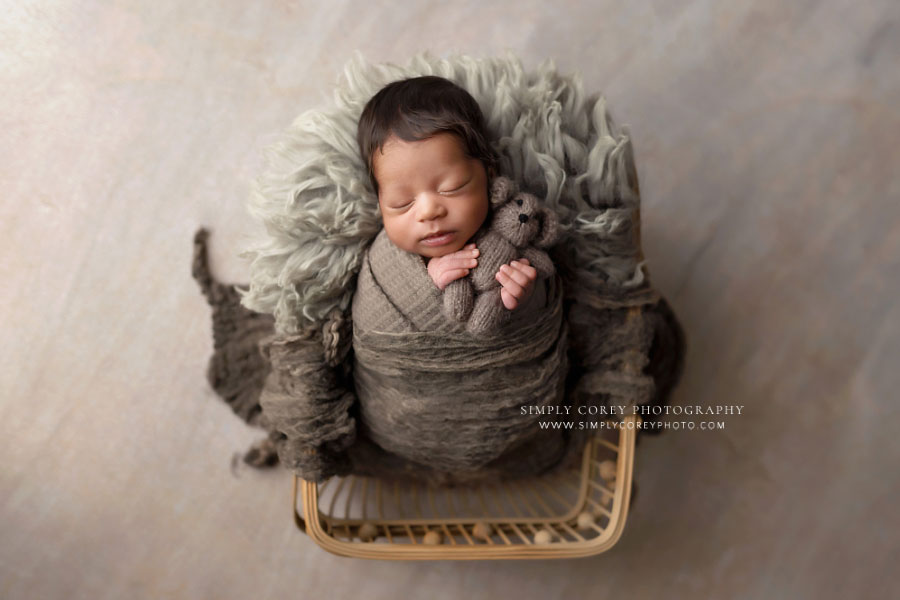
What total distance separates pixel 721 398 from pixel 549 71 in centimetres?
77

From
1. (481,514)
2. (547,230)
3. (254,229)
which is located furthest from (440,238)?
(481,514)

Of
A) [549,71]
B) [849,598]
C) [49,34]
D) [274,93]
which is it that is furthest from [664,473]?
[49,34]

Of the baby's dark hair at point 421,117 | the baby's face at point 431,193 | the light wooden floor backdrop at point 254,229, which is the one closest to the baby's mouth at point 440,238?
the baby's face at point 431,193

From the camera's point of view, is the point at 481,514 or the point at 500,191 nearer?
the point at 500,191

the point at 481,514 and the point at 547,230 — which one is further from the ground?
the point at 547,230

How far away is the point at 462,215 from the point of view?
2.64ft

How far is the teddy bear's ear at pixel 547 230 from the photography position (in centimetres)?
86

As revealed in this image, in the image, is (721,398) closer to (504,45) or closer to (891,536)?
(891,536)

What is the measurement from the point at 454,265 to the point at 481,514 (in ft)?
2.28

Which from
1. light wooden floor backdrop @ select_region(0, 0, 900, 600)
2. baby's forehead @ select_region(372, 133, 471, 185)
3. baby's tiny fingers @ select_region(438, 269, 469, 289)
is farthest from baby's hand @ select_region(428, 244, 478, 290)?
light wooden floor backdrop @ select_region(0, 0, 900, 600)

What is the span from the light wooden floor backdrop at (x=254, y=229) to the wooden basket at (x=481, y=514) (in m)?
0.12

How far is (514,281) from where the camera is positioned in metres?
0.81

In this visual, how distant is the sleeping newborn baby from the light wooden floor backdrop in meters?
0.44

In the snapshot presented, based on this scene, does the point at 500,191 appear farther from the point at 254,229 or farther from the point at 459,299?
the point at 254,229
